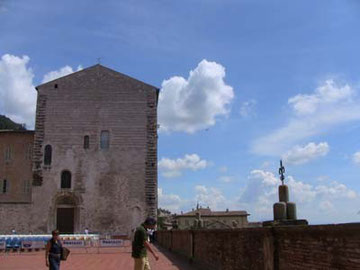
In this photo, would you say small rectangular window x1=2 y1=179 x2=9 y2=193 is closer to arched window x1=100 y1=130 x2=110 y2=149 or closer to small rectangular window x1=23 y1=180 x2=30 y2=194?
small rectangular window x1=23 y1=180 x2=30 y2=194

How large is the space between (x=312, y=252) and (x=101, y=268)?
1160 cm

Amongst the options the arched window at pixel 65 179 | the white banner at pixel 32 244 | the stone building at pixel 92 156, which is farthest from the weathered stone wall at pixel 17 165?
the white banner at pixel 32 244

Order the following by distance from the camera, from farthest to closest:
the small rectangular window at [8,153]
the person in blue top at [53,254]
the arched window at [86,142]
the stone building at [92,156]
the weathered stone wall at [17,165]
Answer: the small rectangular window at [8,153] < the weathered stone wall at [17,165] < the arched window at [86,142] < the stone building at [92,156] < the person in blue top at [53,254]

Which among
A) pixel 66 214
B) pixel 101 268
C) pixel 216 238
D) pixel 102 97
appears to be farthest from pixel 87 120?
pixel 216 238

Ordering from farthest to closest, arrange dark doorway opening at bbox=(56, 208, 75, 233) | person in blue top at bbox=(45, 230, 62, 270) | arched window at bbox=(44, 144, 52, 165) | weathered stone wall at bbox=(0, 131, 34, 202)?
1. weathered stone wall at bbox=(0, 131, 34, 202)
2. arched window at bbox=(44, 144, 52, 165)
3. dark doorway opening at bbox=(56, 208, 75, 233)
4. person in blue top at bbox=(45, 230, 62, 270)

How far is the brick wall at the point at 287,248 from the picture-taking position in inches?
214

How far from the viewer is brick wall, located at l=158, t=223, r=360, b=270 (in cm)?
544

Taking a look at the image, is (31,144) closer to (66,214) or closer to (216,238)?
(66,214)

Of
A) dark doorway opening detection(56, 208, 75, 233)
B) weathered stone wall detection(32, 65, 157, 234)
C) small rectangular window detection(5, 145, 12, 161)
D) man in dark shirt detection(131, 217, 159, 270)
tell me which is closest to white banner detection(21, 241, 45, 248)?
weathered stone wall detection(32, 65, 157, 234)

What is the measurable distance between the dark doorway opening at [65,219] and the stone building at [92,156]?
8cm

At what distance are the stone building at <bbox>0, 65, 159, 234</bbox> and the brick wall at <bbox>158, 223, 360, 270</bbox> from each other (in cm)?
2623

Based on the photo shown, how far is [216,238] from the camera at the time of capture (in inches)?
520

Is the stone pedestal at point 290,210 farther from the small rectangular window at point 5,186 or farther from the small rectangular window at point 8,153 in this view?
the small rectangular window at point 8,153

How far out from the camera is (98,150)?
4056 centimetres
